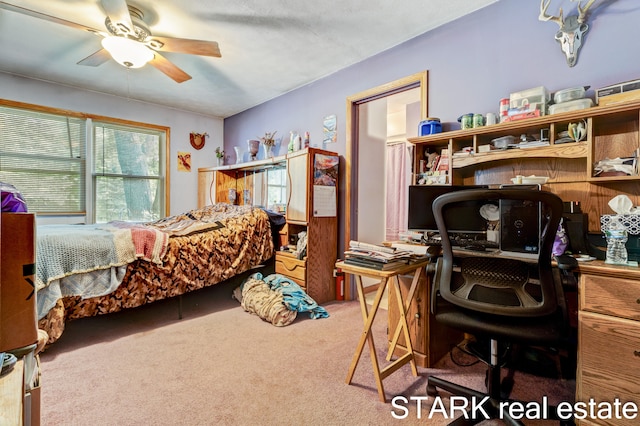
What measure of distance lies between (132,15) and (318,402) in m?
3.01

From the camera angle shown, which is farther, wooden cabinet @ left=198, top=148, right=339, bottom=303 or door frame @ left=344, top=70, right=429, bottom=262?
door frame @ left=344, top=70, right=429, bottom=262

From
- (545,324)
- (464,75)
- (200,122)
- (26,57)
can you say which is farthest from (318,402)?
(200,122)

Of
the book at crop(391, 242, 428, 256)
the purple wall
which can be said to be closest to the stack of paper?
the book at crop(391, 242, 428, 256)

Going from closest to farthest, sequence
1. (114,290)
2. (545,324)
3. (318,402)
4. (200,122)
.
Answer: (545,324) < (318,402) < (114,290) < (200,122)

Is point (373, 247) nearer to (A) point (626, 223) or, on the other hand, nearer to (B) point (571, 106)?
(A) point (626, 223)

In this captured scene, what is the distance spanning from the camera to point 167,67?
2775 mm

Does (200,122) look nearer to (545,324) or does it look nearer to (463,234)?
(463,234)

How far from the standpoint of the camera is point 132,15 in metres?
2.39

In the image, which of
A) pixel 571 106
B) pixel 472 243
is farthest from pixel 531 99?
pixel 472 243

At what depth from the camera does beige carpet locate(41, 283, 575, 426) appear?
1.49 metres

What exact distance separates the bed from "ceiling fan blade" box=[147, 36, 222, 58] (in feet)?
4.97

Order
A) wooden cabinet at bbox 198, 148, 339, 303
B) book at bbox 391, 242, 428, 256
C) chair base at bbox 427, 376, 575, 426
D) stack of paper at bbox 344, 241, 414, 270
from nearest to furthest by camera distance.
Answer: chair base at bbox 427, 376, 575, 426 < stack of paper at bbox 344, 241, 414, 270 < book at bbox 391, 242, 428, 256 < wooden cabinet at bbox 198, 148, 339, 303

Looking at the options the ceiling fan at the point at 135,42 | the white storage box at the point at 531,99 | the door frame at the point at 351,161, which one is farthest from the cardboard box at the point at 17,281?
the door frame at the point at 351,161

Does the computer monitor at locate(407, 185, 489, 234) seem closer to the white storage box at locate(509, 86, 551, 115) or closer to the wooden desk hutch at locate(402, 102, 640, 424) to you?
the wooden desk hutch at locate(402, 102, 640, 424)
